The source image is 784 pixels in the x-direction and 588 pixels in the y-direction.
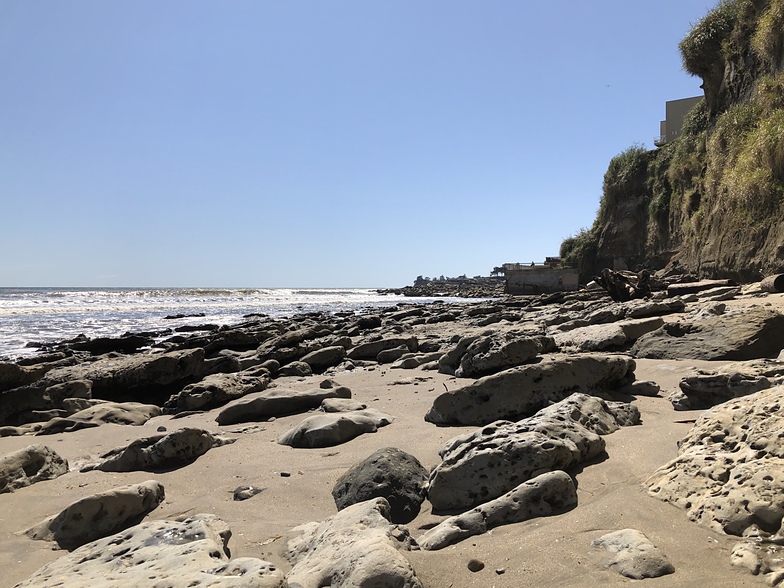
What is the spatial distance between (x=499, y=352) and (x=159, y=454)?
3638 mm

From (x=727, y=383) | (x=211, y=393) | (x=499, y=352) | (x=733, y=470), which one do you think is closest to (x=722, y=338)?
(x=727, y=383)

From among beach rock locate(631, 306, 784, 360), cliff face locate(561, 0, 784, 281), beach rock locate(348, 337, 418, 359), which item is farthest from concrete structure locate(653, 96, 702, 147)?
beach rock locate(631, 306, 784, 360)

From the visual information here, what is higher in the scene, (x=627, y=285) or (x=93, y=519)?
(x=627, y=285)

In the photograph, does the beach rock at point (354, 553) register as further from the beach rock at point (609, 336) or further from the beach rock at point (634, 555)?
the beach rock at point (609, 336)

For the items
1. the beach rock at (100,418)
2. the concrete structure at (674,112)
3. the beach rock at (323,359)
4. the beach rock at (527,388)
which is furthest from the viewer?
the concrete structure at (674,112)

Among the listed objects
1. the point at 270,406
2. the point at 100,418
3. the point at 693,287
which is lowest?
the point at 100,418

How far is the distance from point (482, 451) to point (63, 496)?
124 inches

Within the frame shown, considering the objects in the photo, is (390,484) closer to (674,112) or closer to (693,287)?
(693,287)

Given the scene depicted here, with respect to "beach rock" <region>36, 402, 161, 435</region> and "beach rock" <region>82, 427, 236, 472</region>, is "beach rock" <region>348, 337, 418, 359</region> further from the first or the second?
"beach rock" <region>82, 427, 236, 472</region>

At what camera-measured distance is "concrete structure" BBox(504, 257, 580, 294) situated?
36562 millimetres

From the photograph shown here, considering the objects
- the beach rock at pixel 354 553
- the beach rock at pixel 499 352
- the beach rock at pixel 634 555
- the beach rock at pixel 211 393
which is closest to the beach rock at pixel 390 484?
the beach rock at pixel 354 553

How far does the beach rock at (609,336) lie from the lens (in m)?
6.93

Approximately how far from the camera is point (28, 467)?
14.3 ft

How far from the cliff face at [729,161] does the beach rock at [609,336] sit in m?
6.57
